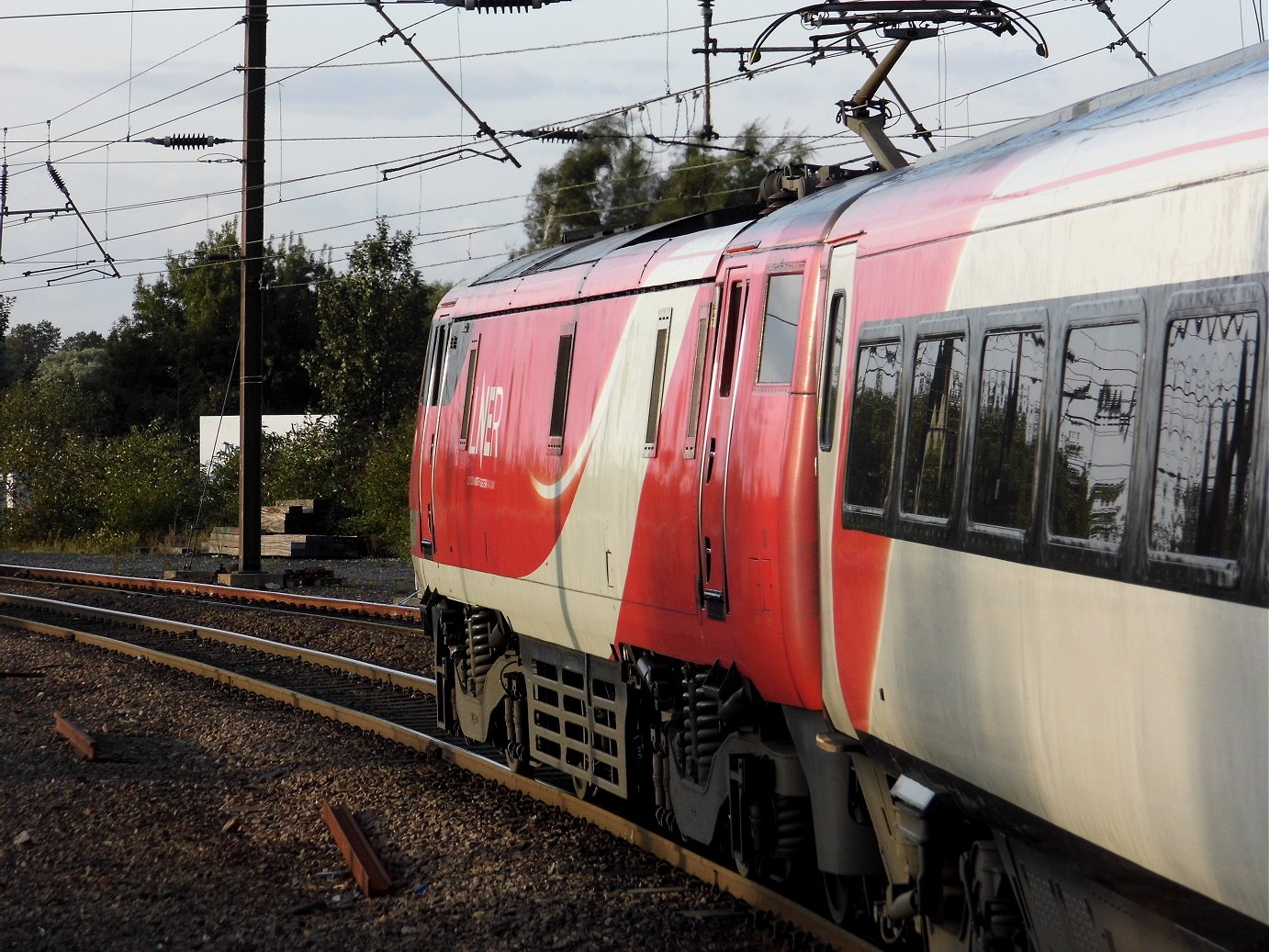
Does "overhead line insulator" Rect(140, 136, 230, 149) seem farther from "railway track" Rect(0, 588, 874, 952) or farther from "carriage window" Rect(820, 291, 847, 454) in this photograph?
"carriage window" Rect(820, 291, 847, 454)

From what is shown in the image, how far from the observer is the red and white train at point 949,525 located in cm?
361

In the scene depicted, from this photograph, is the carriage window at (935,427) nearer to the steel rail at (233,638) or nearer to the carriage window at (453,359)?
the carriage window at (453,359)

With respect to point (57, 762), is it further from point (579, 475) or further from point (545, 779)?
point (579, 475)

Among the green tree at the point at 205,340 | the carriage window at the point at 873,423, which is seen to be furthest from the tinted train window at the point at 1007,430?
the green tree at the point at 205,340

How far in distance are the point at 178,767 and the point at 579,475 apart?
4588 millimetres

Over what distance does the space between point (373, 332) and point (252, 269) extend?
62.2 ft

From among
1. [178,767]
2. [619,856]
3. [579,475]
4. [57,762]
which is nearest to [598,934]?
[619,856]

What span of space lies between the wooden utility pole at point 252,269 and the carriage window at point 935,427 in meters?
20.9

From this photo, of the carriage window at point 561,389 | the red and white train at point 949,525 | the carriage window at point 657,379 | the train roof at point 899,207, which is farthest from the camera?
the carriage window at point 561,389

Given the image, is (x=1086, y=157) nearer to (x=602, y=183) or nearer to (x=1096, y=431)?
(x=1096, y=431)

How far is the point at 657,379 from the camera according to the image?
24.9 ft

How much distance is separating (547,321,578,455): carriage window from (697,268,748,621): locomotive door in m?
1.84

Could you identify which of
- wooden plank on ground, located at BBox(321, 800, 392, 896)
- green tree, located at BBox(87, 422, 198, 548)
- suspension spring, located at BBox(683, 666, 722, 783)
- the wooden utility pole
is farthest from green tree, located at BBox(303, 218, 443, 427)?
suspension spring, located at BBox(683, 666, 722, 783)

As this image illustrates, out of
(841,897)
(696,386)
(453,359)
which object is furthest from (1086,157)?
(453,359)
